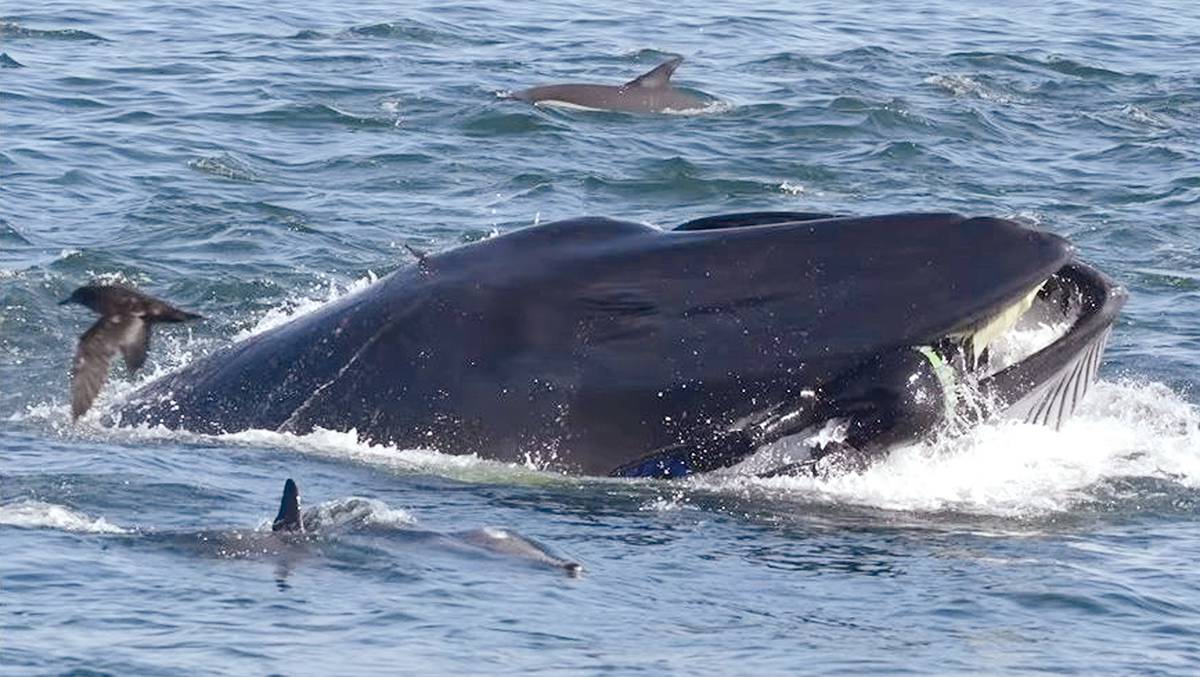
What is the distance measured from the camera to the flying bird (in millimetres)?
13445

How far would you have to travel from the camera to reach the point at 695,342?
37.6 ft

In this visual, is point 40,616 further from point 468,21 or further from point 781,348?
point 468,21

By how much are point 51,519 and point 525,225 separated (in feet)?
30.8

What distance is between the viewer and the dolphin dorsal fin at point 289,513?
1089 centimetres

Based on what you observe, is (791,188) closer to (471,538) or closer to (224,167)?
(224,167)

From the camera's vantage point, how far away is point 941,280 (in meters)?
11.4

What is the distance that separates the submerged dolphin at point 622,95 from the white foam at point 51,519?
16.4m

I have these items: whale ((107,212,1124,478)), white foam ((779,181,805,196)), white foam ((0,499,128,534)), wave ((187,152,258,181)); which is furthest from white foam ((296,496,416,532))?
white foam ((779,181,805,196))

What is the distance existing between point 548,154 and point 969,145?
456 centimetres

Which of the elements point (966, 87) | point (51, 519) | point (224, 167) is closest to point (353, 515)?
point (51, 519)

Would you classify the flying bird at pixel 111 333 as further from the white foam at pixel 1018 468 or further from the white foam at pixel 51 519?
the white foam at pixel 1018 468

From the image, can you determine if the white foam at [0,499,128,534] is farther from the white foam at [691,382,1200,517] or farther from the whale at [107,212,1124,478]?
the white foam at [691,382,1200,517]

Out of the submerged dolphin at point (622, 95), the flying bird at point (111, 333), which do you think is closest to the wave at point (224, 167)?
the submerged dolphin at point (622, 95)

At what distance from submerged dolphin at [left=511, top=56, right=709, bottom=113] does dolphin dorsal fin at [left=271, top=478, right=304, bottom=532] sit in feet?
55.9
